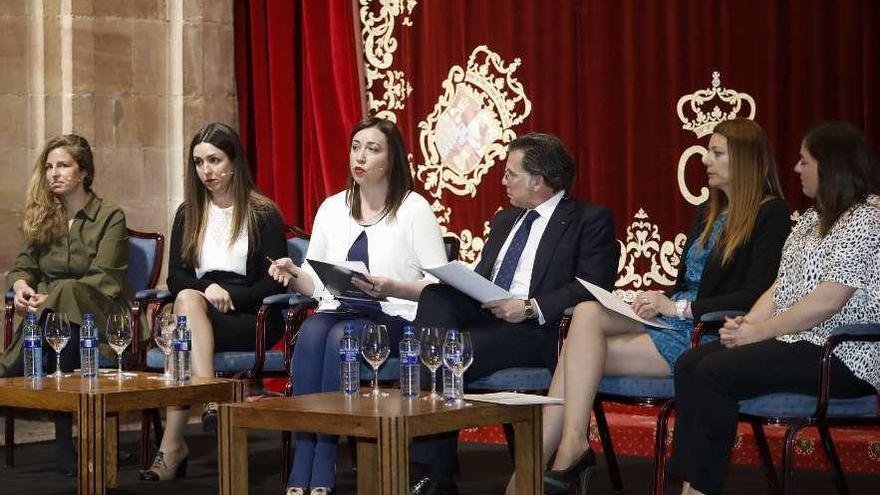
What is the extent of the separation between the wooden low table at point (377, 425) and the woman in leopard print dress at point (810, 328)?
1.38 ft

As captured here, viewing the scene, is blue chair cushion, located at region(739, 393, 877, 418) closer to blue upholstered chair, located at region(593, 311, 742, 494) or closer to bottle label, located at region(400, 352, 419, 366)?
blue upholstered chair, located at region(593, 311, 742, 494)

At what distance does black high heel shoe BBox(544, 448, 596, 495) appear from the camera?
155 inches

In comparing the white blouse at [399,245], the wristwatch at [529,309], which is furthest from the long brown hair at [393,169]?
the wristwatch at [529,309]

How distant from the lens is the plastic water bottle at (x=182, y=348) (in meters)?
4.27

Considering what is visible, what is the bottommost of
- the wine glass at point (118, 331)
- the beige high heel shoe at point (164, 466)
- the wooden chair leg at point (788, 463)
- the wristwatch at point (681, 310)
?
the beige high heel shoe at point (164, 466)

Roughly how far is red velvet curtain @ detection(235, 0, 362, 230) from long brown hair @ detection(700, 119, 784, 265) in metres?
2.61

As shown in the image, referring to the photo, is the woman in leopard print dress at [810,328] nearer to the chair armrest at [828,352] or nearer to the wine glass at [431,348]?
the chair armrest at [828,352]

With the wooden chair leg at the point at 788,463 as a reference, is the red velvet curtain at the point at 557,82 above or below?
above

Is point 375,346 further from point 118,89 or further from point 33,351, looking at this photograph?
point 118,89

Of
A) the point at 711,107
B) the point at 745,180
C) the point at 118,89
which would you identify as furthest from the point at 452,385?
the point at 118,89

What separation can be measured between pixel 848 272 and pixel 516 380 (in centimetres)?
110

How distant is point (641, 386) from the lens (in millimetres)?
4129

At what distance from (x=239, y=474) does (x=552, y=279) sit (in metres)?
1.26

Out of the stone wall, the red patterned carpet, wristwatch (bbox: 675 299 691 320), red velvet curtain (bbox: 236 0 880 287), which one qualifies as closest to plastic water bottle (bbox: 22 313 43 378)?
the stone wall
